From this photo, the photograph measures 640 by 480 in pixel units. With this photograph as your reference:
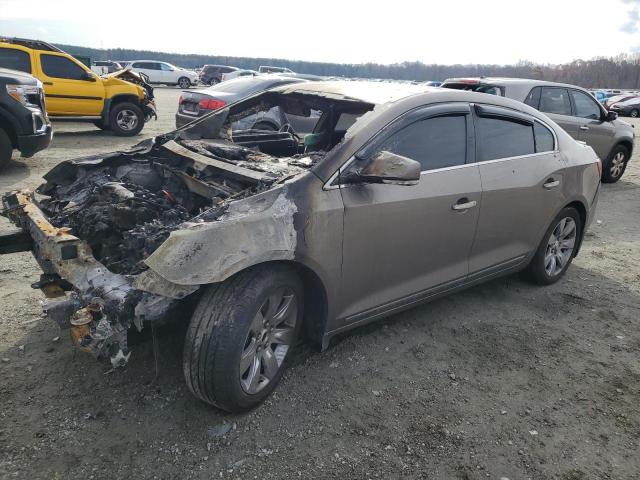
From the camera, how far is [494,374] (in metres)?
3.23

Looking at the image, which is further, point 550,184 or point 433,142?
point 550,184

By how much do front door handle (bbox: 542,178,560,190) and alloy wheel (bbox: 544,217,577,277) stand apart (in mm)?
443

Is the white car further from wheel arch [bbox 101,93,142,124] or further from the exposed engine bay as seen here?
the exposed engine bay

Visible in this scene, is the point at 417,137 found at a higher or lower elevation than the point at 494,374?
higher

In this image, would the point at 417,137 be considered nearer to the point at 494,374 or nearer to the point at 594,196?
the point at 494,374

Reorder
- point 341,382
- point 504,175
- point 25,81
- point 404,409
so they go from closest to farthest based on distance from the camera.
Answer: point 404,409 → point 341,382 → point 504,175 → point 25,81

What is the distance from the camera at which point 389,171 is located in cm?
270

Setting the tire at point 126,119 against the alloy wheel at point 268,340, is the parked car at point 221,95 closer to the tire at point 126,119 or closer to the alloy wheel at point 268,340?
the tire at point 126,119

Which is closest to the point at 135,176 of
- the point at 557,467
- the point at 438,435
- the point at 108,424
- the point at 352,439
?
the point at 108,424

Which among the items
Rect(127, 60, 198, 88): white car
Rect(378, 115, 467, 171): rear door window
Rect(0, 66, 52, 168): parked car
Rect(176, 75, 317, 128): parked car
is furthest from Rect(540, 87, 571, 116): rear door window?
Rect(127, 60, 198, 88): white car

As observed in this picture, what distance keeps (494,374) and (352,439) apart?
1158mm

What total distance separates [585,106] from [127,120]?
387 inches

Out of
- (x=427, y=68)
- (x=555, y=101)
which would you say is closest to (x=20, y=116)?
(x=555, y=101)

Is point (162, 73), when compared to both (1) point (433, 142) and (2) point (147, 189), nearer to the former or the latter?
(2) point (147, 189)
